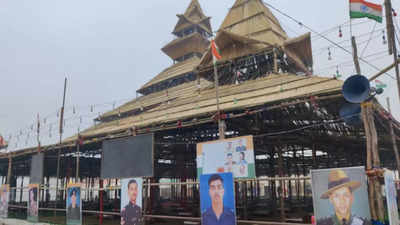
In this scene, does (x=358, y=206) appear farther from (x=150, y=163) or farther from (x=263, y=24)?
(x=263, y=24)

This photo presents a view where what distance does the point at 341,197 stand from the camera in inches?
271

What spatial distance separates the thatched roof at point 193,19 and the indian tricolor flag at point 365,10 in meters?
37.3

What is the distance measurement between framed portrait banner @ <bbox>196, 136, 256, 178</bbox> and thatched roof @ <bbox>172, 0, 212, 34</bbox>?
3646 centimetres

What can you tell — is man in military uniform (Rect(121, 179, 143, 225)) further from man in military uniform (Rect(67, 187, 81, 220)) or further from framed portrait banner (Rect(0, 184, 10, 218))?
framed portrait banner (Rect(0, 184, 10, 218))

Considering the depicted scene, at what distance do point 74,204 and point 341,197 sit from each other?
11.5 m

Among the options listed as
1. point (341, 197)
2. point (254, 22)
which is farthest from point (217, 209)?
point (254, 22)

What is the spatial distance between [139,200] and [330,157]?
20.5 metres

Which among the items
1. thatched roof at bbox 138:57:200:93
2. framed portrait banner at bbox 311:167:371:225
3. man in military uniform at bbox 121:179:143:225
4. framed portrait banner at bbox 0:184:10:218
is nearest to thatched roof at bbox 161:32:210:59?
thatched roof at bbox 138:57:200:93

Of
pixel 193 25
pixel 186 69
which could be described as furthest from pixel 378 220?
pixel 193 25

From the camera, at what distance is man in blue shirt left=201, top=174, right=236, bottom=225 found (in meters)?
8.76

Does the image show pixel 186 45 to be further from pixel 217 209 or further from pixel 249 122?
pixel 217 209

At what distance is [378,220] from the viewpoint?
7305 millimetres

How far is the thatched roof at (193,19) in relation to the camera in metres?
45.8

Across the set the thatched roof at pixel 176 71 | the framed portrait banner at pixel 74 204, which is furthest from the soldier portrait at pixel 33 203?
the thatched roof at pixel 176 71
